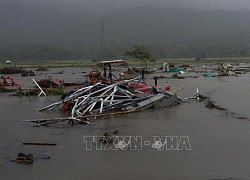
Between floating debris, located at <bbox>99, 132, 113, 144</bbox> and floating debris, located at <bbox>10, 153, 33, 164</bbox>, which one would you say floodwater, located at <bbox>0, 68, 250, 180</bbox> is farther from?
floating debris, located at <bbox>99, 132, 113, 144</bbox>

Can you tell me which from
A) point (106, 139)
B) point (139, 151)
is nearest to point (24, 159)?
point (106, 139)

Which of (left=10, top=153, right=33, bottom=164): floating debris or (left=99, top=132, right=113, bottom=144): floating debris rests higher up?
(left=99, top=132, right=113, bottom=144): floating debris

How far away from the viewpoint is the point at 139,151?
36.6 ft

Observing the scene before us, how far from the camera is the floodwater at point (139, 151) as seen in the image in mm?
9461

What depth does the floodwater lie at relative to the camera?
9461 millimetres

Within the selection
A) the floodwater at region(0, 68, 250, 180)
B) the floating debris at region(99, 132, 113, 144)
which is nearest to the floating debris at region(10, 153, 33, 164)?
the floodwater at region(0, 68, 250, 180)

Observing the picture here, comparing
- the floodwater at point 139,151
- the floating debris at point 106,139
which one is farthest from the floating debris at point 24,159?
the floating debris at point 106,139

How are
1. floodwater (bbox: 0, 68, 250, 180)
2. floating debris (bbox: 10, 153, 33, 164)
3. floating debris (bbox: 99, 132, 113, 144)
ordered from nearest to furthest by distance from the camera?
floodwater (bbox: 0, 68, 250, 180) < floating debris (bbox: 10, 153, 33, 164) < floating debris (bbox: 99, 132, 113, 144)

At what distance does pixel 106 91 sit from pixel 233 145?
8.24 meters

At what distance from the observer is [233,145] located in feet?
39.3

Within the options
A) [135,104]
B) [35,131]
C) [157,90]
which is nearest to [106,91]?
[135,104]

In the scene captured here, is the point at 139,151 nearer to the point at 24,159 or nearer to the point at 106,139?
the point at 106,139

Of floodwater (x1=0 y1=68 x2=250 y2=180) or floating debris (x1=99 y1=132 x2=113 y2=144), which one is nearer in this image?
floodwater (x1=0 y1=68 x2=250 y2=180)

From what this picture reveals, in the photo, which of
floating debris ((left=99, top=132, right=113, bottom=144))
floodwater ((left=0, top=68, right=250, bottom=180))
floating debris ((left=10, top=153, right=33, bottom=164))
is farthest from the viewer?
floating debris ((left=99, top=132, right=113, bottom=144))
